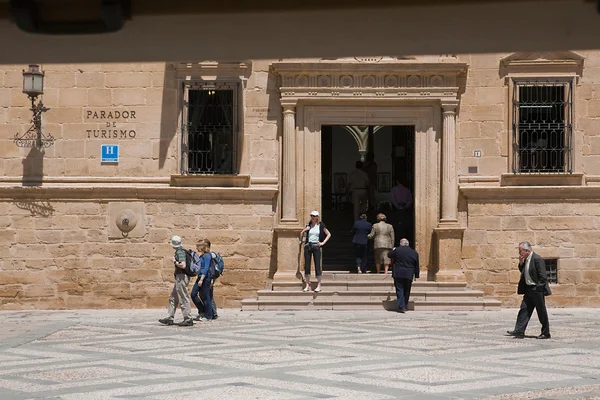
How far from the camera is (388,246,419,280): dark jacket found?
22.2 metres

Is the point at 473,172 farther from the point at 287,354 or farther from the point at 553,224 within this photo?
the point at 287,354

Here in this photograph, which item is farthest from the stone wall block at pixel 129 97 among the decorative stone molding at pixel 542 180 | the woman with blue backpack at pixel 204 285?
the decorative stone molding at pixel 542 180

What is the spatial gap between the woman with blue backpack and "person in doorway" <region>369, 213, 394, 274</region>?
15.0ft

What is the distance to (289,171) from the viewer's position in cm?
2398

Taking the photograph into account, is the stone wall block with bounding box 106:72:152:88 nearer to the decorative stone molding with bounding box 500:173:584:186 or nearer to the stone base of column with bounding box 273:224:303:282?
the stone base of column with bounding box 273:224:303:282

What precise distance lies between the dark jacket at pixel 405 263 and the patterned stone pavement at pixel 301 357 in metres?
0.73

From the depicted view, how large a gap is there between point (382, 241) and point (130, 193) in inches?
198

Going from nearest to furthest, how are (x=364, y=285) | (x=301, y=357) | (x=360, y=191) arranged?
(x=301, y=357) < (x=364, y=285) < (x=360, y=191)

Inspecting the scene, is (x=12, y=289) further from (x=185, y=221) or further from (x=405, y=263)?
(x=405, y=263)

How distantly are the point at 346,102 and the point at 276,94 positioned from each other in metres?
1.38

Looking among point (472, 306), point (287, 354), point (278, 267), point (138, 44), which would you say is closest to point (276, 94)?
point (278, 267)

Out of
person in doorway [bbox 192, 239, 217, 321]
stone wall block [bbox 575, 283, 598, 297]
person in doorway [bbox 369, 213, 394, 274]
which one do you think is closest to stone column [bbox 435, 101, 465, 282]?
person in doorway [bbox 369, 213, 394, 274]

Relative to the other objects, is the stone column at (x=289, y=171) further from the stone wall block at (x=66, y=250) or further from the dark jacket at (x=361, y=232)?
the stone wall block at (x=66, y=250)

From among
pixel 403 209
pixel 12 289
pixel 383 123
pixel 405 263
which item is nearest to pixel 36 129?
pixel 12 289
